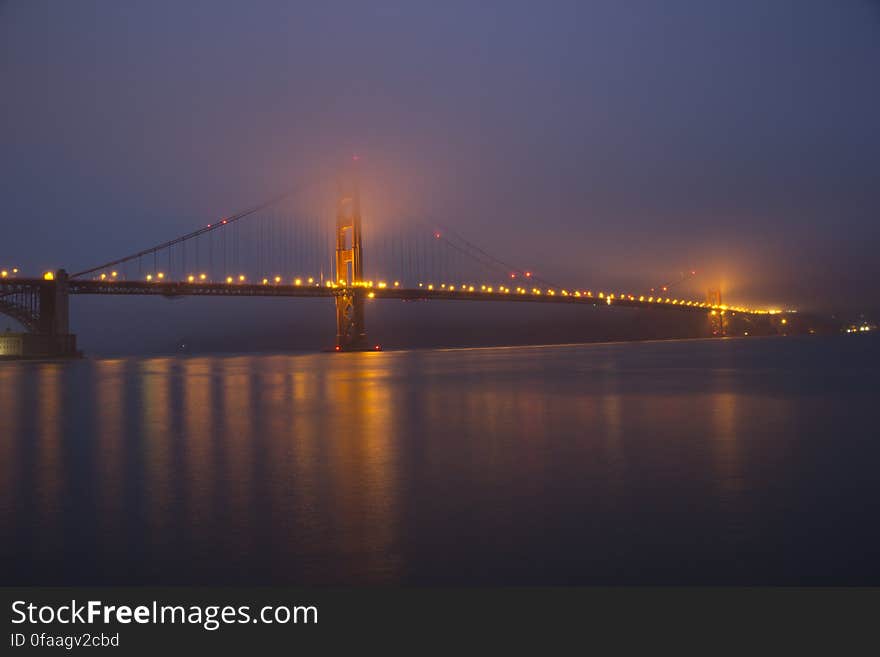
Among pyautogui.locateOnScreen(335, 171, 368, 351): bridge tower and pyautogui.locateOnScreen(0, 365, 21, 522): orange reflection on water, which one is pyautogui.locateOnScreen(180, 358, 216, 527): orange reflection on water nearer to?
pyautogui.locateOnScreen(0, 365, 21, 522): orange reflection on water

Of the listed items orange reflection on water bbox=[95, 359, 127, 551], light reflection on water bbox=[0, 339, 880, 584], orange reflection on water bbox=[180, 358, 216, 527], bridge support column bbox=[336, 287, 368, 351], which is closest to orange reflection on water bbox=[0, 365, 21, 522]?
light reflection on water bbox=[0, 339, 880, 584]

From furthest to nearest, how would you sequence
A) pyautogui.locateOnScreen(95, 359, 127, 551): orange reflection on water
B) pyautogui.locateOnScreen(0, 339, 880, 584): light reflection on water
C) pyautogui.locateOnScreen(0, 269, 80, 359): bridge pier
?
pyautogui.locateOnScreen(0, 269, 80, 359): bridge pier → pyautogui.locateOnScreen(95, 359, 127, 551): orange reflection on water → pyautogui.locateOnScreen(0, 339, 880, 584): light reflection on water

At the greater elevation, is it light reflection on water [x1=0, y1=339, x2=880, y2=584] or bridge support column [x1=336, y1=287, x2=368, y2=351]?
bridge support column [x1=336, y1=287, x2=368, y2=351]

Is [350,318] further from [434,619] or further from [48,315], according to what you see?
[434,619]

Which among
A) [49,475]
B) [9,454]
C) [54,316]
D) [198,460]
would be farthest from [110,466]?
[54,316]

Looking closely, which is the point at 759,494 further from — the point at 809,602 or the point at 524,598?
the point at 524,598

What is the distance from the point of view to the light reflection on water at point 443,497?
140 inches

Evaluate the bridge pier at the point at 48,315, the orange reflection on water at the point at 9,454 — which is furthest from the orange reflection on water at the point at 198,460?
the bridge pier at the point at 48,315

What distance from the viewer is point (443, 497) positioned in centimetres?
505

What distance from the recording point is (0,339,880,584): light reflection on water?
11.7 feet

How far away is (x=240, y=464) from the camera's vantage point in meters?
6.56

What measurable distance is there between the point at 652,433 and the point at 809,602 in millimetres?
5350

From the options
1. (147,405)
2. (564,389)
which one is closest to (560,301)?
(564,389)

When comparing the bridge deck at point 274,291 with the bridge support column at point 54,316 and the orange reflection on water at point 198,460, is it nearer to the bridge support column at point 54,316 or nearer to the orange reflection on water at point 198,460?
the bridge support column at point 54,316
